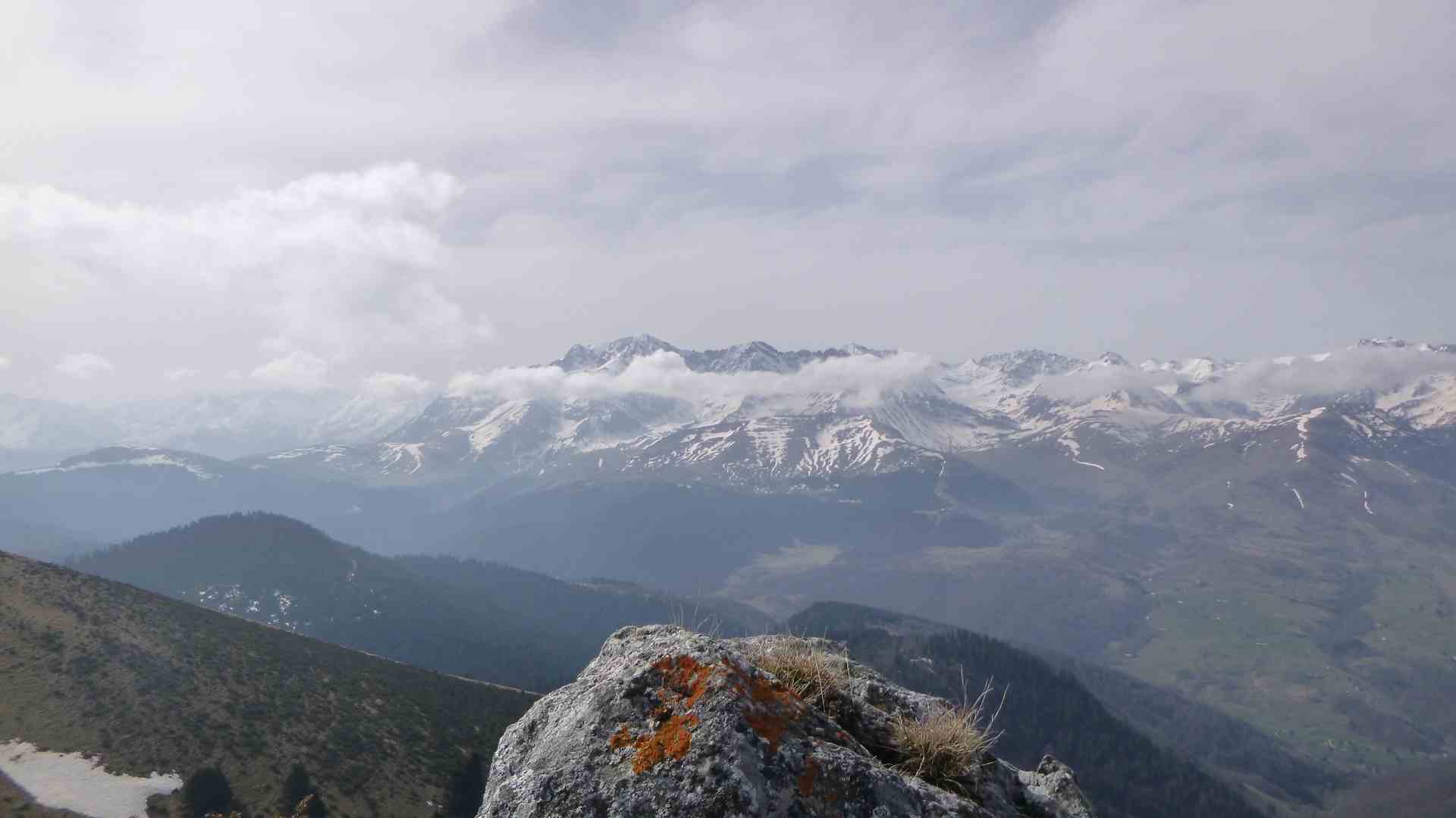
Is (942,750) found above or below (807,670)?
below

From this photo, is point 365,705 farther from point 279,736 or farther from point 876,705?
point 876,705

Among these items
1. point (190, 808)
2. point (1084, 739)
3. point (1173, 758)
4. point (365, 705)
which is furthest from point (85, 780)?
point (1173, 758)

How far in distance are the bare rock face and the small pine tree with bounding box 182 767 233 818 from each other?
203ft

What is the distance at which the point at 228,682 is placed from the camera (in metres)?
77.6

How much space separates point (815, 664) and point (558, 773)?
8.98 ft

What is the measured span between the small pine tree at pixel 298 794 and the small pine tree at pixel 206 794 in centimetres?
346

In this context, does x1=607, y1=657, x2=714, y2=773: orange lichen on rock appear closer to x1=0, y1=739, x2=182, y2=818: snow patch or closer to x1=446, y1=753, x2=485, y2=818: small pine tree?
x1=446, y1=753, x2=485, y2=818: small pine tree

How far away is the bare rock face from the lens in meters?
5.77

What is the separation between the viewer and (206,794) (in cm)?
5506

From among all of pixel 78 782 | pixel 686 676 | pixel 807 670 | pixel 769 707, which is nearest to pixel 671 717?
pixel 686 676

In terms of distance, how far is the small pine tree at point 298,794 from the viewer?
5594cm

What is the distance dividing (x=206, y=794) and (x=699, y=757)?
66341mm

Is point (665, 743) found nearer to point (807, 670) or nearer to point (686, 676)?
point (686, 676)

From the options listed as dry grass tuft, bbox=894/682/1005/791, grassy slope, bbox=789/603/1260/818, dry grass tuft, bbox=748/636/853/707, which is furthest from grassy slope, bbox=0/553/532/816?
grassy slope, bbox=789/603/1260/818
